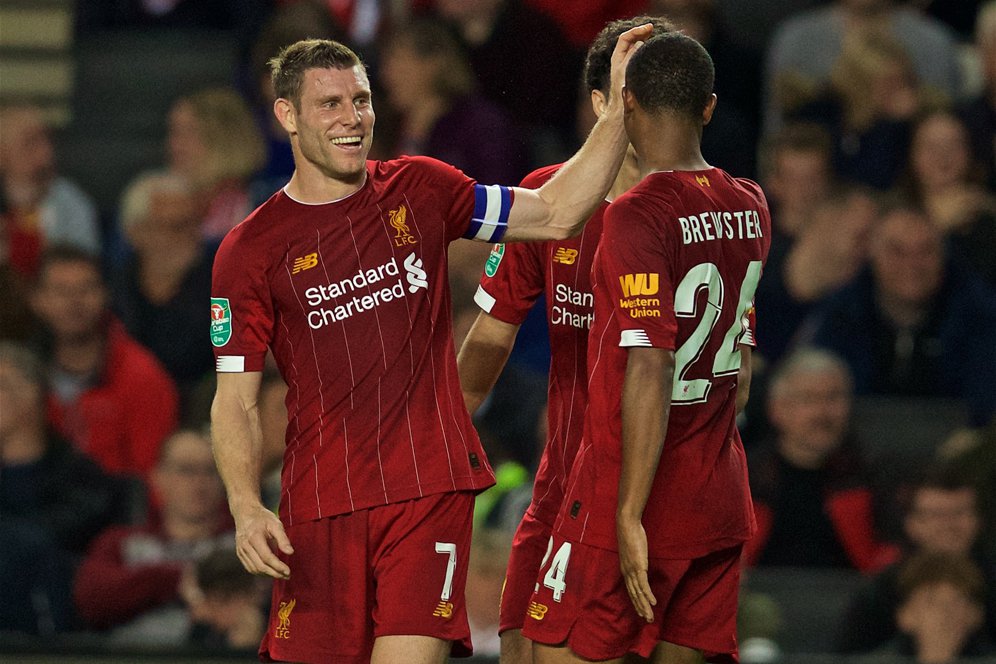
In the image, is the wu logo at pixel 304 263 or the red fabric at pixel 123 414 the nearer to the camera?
the wu logo at pixel 304 263

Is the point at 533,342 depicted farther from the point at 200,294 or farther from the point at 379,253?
the point at 379,253

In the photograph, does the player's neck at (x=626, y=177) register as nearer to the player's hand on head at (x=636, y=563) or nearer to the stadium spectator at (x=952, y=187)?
the player's hand on head at (x=636, y=563)

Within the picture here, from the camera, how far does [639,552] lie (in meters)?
4.90

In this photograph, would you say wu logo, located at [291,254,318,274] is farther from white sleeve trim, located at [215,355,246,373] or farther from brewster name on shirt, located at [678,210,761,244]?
brewster name on shirt, located at [678,210,761,244]

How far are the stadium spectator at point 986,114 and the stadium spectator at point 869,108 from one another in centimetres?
27

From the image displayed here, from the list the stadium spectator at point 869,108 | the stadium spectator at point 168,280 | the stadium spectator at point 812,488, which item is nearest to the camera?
the stadium spectator at point 812,488

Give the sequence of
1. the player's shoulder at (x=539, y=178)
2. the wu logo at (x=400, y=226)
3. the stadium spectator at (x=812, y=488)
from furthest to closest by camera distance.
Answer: the stadium spectator at (x=812, y=488), the player's shoulder at (x=539, y=178), the wu logo at (x=400, y=226)

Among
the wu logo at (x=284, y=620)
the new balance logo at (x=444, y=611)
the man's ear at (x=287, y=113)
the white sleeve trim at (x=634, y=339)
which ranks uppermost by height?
the man's ear at (x=287, y=113)

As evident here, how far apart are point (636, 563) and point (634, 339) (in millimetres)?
579

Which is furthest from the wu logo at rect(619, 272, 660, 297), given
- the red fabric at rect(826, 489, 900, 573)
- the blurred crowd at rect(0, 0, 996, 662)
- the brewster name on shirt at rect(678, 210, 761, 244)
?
the red fabric at rect(826, 489, 900, 573)

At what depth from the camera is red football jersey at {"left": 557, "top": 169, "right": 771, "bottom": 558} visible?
4898 millimetres

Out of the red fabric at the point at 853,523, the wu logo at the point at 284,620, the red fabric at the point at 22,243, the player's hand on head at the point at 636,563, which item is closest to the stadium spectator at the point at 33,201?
the red fabric at the point at 22,243

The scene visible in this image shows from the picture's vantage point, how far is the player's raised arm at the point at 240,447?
5066mm

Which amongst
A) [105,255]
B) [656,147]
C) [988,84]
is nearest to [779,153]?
[988,84]
